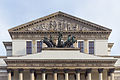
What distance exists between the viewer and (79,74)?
6184 cm

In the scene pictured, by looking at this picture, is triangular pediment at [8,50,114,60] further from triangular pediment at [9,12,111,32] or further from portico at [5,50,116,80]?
triangular pediment at [9,12,111,32]

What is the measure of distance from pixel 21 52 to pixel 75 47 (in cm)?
944

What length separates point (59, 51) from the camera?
6328 cm

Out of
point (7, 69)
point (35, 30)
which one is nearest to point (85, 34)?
point (35, 30)

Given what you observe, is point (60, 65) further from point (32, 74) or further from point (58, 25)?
point (58, 25)

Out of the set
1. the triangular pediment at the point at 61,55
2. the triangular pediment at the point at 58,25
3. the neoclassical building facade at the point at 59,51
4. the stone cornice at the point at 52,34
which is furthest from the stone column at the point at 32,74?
the triangular pediment at the point at 58,25

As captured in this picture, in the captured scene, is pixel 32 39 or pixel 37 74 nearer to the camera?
pixel 37 74

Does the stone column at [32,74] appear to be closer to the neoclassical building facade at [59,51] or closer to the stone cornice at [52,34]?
the neoclassical building facade at [59,51]

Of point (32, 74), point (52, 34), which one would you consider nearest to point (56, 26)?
point (52, 34)

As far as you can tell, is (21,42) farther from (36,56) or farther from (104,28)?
(104,28)

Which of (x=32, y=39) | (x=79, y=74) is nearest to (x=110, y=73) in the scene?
(x=79, y=74)

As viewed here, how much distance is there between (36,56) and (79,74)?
695 cm

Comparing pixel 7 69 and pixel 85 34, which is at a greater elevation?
pixel 85 34

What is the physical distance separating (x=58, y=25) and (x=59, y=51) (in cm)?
775
